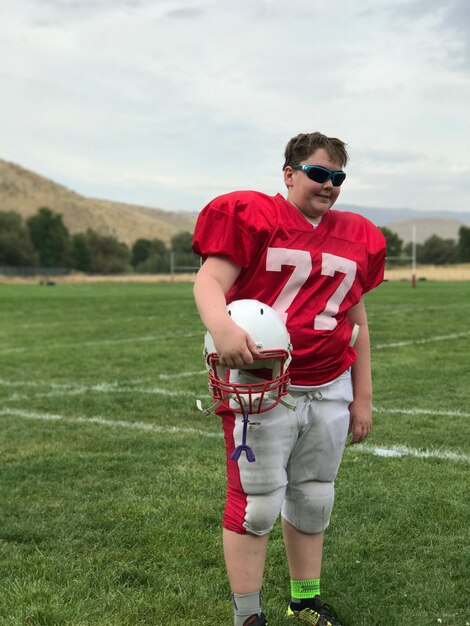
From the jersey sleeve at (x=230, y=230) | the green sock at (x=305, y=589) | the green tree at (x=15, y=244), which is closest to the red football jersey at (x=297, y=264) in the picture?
the jersey sleeve at (x=230, y=230)

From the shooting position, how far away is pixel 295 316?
256cm

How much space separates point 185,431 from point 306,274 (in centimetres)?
342

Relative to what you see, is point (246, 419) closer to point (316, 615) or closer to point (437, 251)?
point (316, 615)

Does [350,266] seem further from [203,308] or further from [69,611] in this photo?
[69,611]

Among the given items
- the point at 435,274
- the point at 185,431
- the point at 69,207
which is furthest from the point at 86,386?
the point at 69,207

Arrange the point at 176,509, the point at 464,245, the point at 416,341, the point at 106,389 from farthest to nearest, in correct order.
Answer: the point at 464,245 < the point at 416,341 < the point at 106,389 < the point at 176,509

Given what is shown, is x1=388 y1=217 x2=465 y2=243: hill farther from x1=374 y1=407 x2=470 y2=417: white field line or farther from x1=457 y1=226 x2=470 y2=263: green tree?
x1=374 y1=407 x2=470 y2=417: white field line

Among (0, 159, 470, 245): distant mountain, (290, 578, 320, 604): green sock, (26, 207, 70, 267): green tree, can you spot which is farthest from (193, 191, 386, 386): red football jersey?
(0, 159, 470, 245): distant mountain

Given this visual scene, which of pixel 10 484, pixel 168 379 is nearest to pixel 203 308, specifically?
pixel 10 484

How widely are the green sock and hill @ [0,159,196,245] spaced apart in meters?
124

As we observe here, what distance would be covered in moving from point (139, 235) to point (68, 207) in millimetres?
15364

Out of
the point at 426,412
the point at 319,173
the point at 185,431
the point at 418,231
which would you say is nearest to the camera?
the point at 319,173

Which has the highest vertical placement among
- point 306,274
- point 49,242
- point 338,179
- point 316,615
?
point 49,242

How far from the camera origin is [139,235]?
145500 mm
